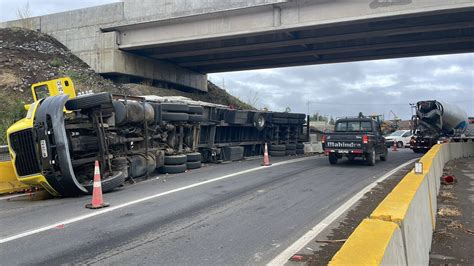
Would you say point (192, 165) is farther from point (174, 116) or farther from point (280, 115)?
point (280, 115)

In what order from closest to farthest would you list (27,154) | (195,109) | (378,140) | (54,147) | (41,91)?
(54,147)
(27,154)
(41,91)
(195,109)
(378,140)

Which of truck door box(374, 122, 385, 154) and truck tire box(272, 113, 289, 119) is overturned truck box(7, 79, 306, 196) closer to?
truck tire box(272, 113, 289, 119)

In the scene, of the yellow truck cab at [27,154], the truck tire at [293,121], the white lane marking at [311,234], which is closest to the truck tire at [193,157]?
the yellow truck cab at [27,154]

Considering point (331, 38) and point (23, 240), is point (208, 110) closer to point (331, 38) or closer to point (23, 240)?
point (23, 240)

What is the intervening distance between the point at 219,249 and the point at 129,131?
6.63 metres

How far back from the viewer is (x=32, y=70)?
22328mm

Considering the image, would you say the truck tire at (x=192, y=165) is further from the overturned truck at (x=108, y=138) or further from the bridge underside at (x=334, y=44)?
the bridge underside at (x=334, y=44)

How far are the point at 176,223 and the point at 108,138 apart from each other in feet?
13.9

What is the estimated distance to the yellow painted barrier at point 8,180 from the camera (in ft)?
30.9

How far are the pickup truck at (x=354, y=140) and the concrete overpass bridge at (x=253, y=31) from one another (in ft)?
22.0

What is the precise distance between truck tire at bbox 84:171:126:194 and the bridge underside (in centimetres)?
1559

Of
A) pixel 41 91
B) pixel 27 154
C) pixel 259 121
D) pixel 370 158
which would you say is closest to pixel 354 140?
pixel 370 158

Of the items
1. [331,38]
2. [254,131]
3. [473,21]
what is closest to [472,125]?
[473,21]

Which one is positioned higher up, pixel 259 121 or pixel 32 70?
pixel 32 70
